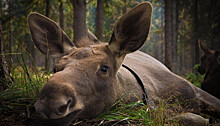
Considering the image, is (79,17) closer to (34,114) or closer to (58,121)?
(34,114)

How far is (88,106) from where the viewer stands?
2.36 m

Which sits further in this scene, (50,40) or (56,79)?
(50,40)

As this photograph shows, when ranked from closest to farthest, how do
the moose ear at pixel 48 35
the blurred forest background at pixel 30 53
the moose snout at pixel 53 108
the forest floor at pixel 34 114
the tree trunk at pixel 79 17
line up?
the moose snout at pixel 53 108 < the forest floor at pixel 34 114 < the blurred forest background at pixel 30 53 < the moose ear at pixel 48 35 < the tree trunk at pixel 79 17

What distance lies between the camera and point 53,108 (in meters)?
1.82

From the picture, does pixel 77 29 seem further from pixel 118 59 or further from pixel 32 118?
pixel 32 118

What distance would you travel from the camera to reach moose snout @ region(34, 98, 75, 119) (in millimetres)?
1823

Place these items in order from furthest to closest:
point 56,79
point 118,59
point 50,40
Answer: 1. point 50,40
2. point 118,59
3. point 56,79

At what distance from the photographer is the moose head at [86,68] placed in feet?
6.30

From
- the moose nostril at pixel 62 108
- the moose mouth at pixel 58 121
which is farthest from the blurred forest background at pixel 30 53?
the moose nostril at pixel 62 108

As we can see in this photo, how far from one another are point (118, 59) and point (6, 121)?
170 centimetres

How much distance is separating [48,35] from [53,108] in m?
1.80

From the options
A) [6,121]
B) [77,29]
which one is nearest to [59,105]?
[6,121]

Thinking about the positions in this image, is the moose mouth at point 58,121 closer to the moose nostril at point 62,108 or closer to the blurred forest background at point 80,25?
the moose nostril at point 62,108

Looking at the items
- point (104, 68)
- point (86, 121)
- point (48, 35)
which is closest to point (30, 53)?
point (48, 35)
